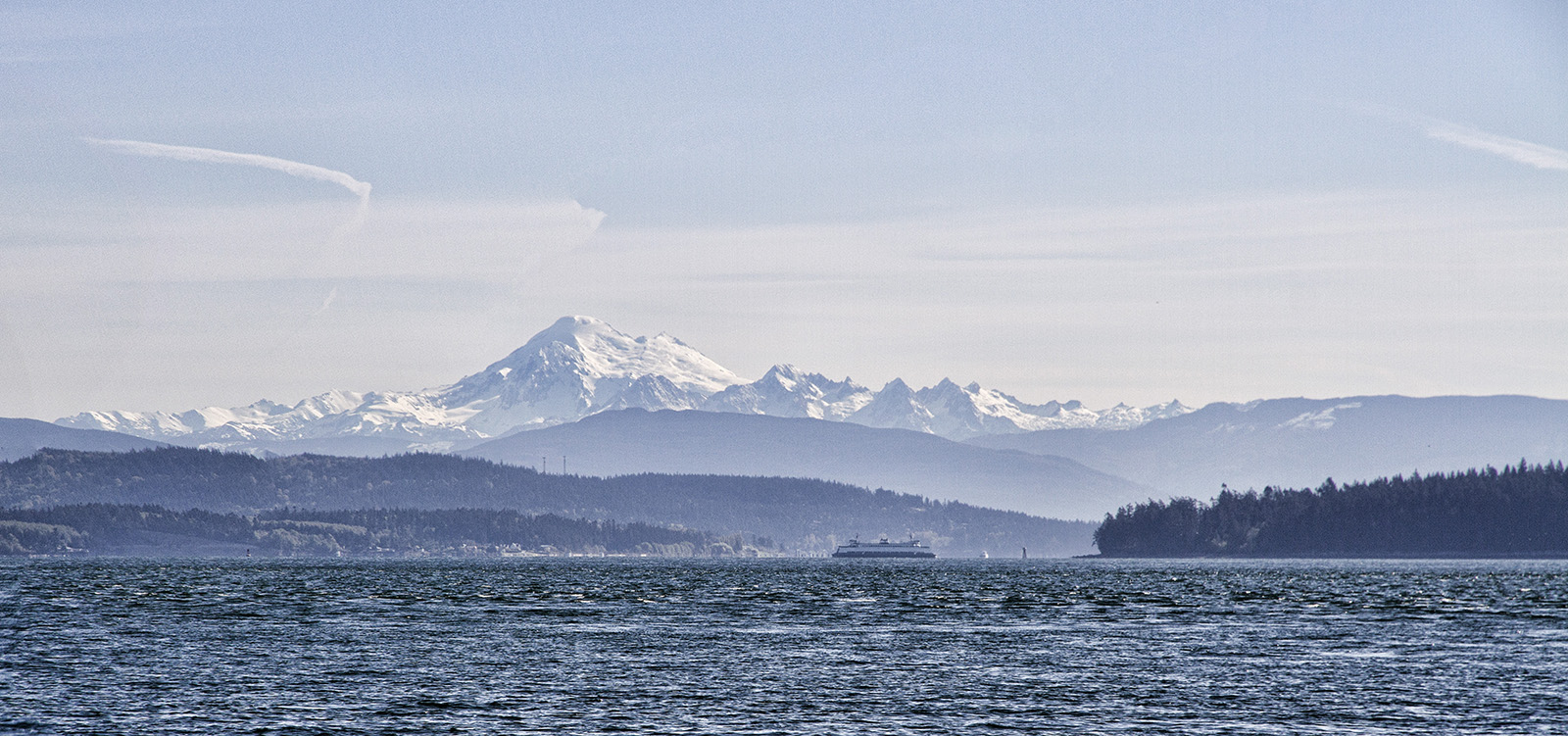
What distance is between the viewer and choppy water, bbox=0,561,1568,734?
69.7 metres

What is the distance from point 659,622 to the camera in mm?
132500

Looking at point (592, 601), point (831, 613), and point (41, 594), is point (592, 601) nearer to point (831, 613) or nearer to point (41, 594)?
point (831, 613)

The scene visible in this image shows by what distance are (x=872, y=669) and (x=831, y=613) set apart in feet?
188

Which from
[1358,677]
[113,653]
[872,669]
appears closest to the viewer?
[1358,677]

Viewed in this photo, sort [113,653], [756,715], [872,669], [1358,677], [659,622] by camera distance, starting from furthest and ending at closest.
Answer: [659,622], [113,653], [872,669], [1358,677], [756,715]

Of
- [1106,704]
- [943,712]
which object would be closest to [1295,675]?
[1106,704]

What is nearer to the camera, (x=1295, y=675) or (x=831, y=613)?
(x=1295, y=675)

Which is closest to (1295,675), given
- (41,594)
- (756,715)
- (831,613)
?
(756,715)

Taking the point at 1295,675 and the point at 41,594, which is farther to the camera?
the point at 41,594

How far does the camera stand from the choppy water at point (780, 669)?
69688mm

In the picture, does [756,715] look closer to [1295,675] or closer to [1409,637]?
[1295,675]

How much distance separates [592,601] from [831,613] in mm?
34178

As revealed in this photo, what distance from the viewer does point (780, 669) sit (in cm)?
9081

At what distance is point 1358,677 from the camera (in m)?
85.8
